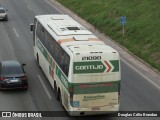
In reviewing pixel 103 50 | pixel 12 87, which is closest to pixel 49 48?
pixel 12 87

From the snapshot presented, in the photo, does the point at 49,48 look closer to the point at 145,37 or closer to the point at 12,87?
the point at 12,87

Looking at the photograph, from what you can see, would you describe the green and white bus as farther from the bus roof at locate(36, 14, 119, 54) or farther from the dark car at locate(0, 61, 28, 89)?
the dark car at locate(0, 61, 28, 89)

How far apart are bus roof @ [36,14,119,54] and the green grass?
7925mm

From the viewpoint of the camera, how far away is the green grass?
34719 millimetres

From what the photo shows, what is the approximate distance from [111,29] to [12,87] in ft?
59.0

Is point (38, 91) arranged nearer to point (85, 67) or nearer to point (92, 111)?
point (92, 111)

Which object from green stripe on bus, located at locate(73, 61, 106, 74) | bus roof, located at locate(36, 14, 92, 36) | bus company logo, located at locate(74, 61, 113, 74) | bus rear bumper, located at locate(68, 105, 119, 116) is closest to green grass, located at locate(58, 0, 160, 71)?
bus roof, located at locate(36, 14, 92, 36)

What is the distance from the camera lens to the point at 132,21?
41531mm

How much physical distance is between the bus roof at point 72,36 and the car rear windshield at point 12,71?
9.80 feet

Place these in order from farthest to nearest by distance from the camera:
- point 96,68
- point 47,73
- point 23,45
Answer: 1. point 23,45
2. point 47,73
3. point 96,68

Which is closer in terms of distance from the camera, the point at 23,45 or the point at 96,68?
the point at 96,68

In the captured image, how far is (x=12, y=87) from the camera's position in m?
25.1

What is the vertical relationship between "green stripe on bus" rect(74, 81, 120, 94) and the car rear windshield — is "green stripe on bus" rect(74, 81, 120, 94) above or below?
above

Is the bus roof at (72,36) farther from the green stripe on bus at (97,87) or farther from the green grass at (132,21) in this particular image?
the green grass at (132,21)
